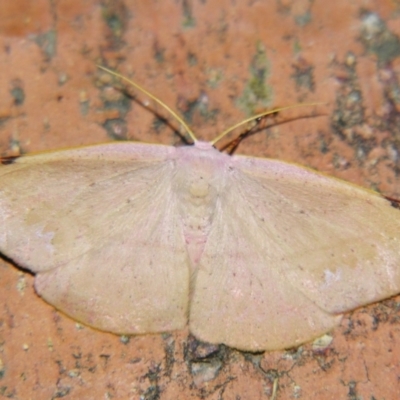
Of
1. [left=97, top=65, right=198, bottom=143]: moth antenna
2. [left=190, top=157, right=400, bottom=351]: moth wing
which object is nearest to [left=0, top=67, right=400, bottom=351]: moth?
[left=190, top=157, right=400, bottom=351]: moth wing

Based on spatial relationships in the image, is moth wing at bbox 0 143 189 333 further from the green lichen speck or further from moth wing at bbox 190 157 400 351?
the green lichen speck

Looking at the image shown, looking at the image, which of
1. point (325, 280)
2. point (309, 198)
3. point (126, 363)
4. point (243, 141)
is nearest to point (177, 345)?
point (126, 363)

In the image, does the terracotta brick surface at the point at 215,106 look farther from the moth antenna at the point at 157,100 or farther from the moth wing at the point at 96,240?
the moth wing at the point at 96,240

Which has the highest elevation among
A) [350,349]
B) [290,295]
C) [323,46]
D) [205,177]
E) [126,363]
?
[323,46]

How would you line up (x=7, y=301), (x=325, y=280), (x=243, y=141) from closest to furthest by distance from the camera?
1. (x=325, y=280)
2. (x=7, y=301)
3. (x=243, y=141)

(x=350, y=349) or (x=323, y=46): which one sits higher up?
(x=323, y=46)

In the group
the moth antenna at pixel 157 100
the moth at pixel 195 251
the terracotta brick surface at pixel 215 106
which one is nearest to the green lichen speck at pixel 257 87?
the terracotta brick surface at pixel 215 106

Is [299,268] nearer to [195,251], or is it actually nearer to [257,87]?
[195,251]

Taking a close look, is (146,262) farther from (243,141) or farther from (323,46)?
(323,46)
